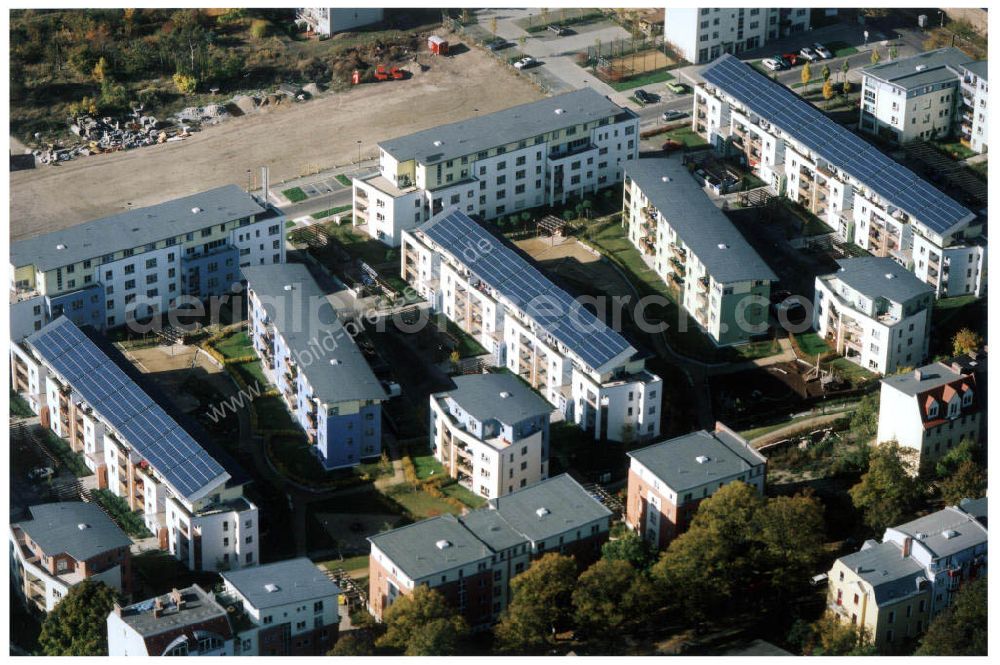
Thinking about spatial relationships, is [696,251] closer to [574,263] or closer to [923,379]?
[574,263]

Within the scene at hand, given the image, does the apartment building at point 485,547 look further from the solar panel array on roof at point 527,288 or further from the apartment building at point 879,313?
the apartment building at point 879,313

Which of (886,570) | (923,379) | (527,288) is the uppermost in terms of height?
(527,288)

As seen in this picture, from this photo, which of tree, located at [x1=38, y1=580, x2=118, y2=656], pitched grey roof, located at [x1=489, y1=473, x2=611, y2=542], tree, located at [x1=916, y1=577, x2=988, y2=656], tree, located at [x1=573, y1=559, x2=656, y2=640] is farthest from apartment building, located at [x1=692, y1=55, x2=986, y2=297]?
tree, located at [x1=38, y1=580, x2=118, y2=656]

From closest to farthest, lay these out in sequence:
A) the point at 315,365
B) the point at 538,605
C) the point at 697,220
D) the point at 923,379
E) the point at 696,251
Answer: the point at 538,605
the point at 923,379
the point at 315,365
the point at 696,251
the point at 697,220

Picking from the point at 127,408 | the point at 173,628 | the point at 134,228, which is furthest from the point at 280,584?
the point at 134,228

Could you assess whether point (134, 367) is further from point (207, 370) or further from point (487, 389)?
point (487, 389)

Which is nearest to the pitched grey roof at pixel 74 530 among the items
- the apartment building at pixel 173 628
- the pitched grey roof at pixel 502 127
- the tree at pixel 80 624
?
the tree at pixel 80 624
